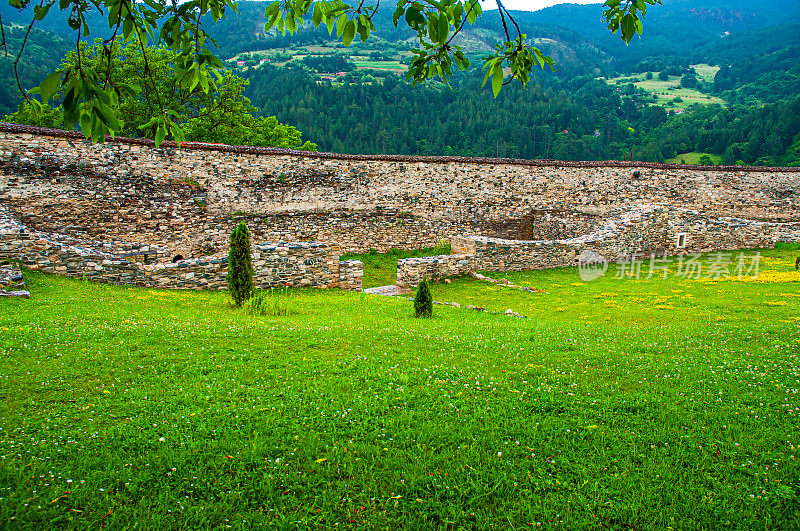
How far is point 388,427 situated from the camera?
14.0ft

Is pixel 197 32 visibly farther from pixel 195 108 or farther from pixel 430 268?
pixel 195 108

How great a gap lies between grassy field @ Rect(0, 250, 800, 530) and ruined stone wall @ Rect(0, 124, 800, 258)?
10.9 meters

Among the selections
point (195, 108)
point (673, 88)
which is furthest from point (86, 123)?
point (673, 88)

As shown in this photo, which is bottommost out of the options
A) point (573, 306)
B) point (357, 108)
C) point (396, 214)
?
point (573, 306)

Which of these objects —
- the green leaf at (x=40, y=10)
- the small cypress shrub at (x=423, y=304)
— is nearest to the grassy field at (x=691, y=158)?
the small cypress shrub at (x=423, y=304)

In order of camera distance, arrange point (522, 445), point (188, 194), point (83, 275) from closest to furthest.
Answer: point (522, 445), point (83, 275), point (188, 194)

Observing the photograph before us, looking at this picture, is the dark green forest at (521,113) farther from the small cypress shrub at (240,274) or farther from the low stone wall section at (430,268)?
the low stone wall section at (430,268)

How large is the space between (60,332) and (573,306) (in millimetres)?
11475

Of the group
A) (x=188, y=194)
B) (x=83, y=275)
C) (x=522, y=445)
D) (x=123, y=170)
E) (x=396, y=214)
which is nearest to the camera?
(x=522, y=445)

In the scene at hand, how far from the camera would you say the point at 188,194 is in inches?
736

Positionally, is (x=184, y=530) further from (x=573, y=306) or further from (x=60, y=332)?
(x=573, y=306)

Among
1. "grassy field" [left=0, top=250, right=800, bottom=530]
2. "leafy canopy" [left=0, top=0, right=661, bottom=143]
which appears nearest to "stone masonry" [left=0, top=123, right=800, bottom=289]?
"grassy field" [left=0, top=250, right=800, bottom=530]

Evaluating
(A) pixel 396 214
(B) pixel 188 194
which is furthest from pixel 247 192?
(A) pixel 396 214

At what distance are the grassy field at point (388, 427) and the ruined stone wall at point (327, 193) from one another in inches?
427
